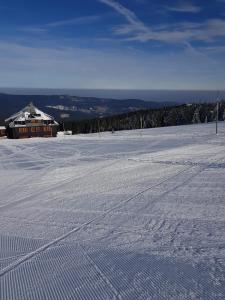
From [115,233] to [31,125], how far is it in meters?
63.5

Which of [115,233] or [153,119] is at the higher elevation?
[115,233]

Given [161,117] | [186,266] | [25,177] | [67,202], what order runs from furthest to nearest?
[161,117]
[25,177]
[67,202]
[186,266]

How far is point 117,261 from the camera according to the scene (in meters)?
10.8

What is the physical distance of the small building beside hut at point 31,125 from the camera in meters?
73.9

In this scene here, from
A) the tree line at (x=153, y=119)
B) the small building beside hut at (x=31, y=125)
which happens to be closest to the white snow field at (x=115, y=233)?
the small building beside hut at (x=31, y=125)

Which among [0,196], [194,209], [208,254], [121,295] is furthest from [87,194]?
[121,295]

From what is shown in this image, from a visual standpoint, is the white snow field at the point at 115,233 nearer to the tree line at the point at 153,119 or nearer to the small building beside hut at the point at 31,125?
the small building beside hut at the point at 31,125

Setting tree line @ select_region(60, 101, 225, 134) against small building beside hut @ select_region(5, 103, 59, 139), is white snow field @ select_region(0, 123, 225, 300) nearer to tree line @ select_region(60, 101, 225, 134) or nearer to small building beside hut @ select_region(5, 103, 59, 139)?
small building beside hut @ select_region(5, 103, 59, 139)

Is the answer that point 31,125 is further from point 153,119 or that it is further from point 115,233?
point 115,233

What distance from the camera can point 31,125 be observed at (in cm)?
7475

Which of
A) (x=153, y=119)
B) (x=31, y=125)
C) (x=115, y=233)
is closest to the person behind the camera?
(x=115, y=233)

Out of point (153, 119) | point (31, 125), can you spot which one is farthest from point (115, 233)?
point (153, 119)

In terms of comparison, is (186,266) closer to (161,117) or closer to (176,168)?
(176,168)

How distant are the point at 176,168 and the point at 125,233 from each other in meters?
13.2
